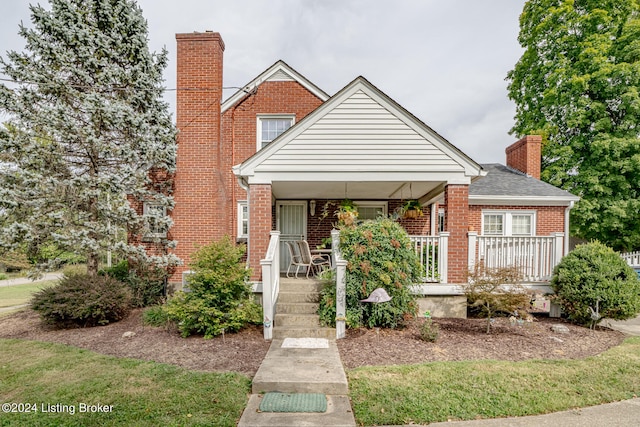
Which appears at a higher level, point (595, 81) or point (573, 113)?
point (595, 81)

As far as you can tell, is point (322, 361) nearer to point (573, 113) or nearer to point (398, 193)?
point (398, 193)

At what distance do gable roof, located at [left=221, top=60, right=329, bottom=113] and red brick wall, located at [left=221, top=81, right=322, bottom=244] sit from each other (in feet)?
0.38

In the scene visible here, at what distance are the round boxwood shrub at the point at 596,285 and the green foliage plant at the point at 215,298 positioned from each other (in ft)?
21.7

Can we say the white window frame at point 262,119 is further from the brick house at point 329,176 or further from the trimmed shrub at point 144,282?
the trimmed shrub at point 144,282

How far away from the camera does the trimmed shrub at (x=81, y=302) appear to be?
6.86 m

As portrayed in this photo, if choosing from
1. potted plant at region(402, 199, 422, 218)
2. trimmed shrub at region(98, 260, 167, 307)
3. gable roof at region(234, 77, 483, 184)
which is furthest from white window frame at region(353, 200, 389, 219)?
trimmed shrub at region(98, 260, 167, 307)

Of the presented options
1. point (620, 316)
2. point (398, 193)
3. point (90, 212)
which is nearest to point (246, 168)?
point (398, 193)

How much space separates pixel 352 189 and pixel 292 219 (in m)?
2.60

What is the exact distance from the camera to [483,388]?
402 cm

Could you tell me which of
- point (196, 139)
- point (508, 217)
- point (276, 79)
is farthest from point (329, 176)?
point (508, 217)

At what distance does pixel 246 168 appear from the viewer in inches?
289

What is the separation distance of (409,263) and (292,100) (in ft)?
25.1

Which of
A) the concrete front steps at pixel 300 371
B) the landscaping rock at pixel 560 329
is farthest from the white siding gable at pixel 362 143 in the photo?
the landscaping rock at pixel 560 329

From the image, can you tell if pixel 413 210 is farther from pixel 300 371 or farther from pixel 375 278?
pixel 300 371
